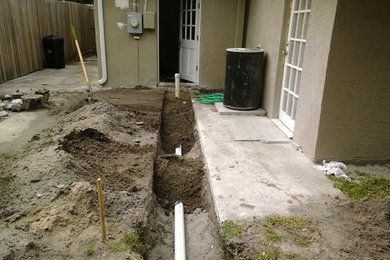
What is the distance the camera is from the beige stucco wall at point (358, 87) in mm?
3680

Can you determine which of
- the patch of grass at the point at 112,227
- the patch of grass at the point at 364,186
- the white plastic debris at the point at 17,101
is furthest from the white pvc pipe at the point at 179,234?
the white plastic debris at the point at 17,101

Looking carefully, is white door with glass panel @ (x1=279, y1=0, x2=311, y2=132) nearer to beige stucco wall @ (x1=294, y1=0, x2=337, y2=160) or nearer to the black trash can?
beige stucco wall @ (x1=294, y1=0, x2=337, y2=160)

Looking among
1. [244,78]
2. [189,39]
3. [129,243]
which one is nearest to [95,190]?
[129,243]

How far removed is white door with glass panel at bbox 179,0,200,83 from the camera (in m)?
8.56

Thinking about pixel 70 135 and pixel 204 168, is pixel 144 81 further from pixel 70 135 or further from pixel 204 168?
pixel 204 168

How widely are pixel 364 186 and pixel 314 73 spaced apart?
4.93 feet

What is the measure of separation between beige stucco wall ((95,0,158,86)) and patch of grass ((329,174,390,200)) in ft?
19.7

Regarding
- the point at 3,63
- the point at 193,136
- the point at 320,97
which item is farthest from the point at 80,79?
the point at 320,97

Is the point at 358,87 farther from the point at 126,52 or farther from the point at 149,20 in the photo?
the point at 126,52

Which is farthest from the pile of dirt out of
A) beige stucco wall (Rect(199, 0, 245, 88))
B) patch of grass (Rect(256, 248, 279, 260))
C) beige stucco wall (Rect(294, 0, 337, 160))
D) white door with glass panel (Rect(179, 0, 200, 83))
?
white door with glass panel (Rect(179, 0, 200, 83))

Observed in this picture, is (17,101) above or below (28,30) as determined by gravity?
below

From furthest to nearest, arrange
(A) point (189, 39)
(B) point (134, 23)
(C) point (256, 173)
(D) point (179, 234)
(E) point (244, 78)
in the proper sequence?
(A) point (189, 39), (B) point (134, 23), (E) point (244, 78), (C) point (256, 173), (D) point (179, 234)

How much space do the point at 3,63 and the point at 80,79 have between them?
6.86 feet

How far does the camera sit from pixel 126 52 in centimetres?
847
